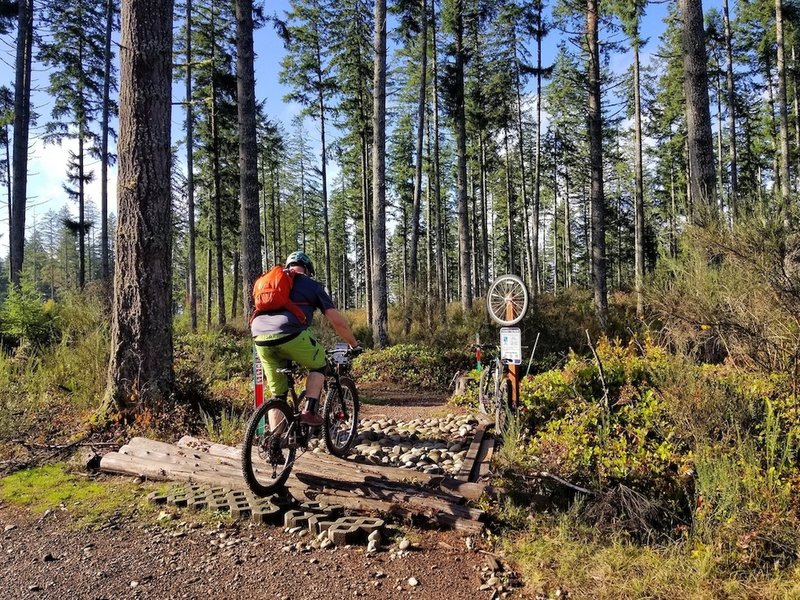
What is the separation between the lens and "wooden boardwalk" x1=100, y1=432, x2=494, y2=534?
12.8 feet

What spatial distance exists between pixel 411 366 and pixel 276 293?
27.2 feet

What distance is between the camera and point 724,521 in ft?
12.0

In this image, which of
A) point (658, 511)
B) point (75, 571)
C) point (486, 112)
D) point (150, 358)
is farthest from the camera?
point (486, 112)

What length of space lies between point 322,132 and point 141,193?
64.9ft

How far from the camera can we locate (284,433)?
13.6ft

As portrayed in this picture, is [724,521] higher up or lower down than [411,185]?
lower down

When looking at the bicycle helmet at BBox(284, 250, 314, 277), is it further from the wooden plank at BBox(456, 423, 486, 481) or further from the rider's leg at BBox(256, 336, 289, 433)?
the wooden plank at BBox(456, 423, 486, 481)

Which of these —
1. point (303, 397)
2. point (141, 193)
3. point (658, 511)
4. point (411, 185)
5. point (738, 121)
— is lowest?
point (658, 511)

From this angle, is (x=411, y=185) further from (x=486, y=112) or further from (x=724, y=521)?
(x=724, y=521)

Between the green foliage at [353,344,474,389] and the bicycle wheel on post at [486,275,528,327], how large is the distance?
5021 mm

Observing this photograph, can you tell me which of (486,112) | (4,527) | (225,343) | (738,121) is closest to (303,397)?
(4,527)

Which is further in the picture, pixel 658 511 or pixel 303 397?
pixel 303 397

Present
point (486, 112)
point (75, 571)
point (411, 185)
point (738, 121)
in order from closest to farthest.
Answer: point (75, 571), point (486, 112), point (738, 121), point (411, 185)

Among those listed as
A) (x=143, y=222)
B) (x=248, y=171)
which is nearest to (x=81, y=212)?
(x=248, y=171)
